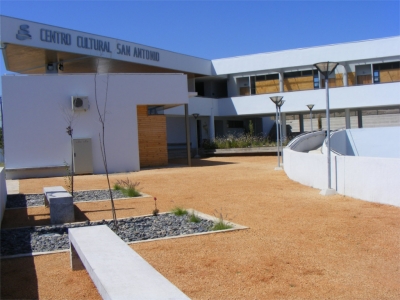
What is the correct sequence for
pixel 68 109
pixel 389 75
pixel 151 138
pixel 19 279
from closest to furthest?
pixel 19 279, pixel 68 109, pixel 151 138, pixel 389 75

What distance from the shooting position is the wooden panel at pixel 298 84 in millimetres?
33906

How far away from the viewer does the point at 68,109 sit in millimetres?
21328

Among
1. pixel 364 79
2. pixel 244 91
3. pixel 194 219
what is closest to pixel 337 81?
pixel 364 79

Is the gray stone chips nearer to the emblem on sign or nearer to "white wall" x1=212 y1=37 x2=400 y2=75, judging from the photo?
the emblem on sign

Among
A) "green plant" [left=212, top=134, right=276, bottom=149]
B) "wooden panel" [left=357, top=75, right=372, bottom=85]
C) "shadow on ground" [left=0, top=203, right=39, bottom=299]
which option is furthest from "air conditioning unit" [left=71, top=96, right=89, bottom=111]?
"wooden panel" [left=357, top=75, right=372, bottom=85]

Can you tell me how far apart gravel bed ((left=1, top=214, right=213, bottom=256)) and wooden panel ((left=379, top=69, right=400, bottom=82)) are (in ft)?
84.6

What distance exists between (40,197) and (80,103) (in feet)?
26.1

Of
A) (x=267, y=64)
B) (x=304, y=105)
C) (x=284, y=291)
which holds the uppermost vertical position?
(x=267, y=64)

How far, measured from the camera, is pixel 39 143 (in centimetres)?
2092

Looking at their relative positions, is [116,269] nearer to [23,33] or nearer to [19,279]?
[19,279]

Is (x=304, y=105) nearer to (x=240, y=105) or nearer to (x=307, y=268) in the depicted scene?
(x=240, y=105)

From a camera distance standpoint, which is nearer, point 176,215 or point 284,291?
point 284,291

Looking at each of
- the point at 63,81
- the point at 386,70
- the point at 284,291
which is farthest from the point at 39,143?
the point at 386,70

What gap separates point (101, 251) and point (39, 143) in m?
16.8
